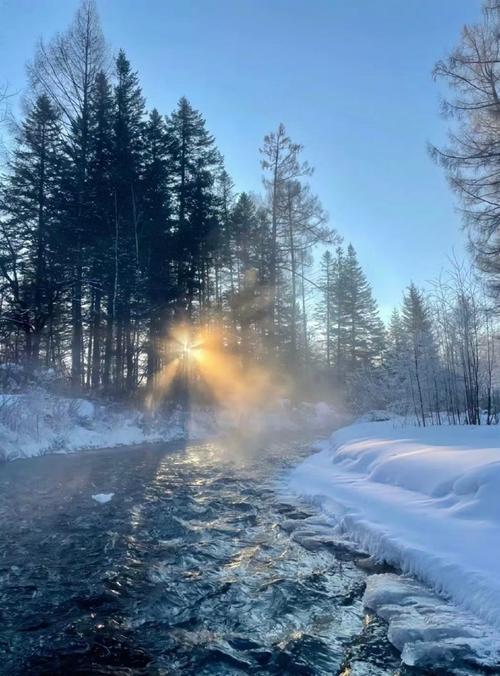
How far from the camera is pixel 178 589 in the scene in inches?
170

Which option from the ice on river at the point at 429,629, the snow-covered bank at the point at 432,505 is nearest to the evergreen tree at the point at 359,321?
the snow-covered bank at the point at 432,505

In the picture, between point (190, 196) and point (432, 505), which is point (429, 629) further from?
point (190, 196)

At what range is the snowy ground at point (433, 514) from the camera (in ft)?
11.6

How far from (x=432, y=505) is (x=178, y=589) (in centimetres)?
313

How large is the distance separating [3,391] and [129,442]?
4875 millimetres

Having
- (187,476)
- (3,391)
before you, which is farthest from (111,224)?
(187,476)

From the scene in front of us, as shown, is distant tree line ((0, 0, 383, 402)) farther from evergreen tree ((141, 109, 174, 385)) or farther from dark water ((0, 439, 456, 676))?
dark water ((0, 439, 456, 676))

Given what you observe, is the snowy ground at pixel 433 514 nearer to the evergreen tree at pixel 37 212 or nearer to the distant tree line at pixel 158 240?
the distant tree line at pixel 158 240

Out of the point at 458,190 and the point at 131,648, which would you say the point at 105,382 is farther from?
the point at 131,648

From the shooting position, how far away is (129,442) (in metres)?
16.6

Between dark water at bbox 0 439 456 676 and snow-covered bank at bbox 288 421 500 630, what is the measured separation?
0.52 metres

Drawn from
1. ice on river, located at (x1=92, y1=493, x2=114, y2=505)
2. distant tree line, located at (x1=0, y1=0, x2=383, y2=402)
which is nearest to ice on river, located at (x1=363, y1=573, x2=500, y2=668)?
ice on river, located at (x1=92, y1=493, x2=114, y2=505)

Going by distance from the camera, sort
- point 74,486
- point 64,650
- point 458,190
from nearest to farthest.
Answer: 1. point 64,650
2. point 74,486
3. point 458,190

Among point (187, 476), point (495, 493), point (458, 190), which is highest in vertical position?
point (458, 190)
